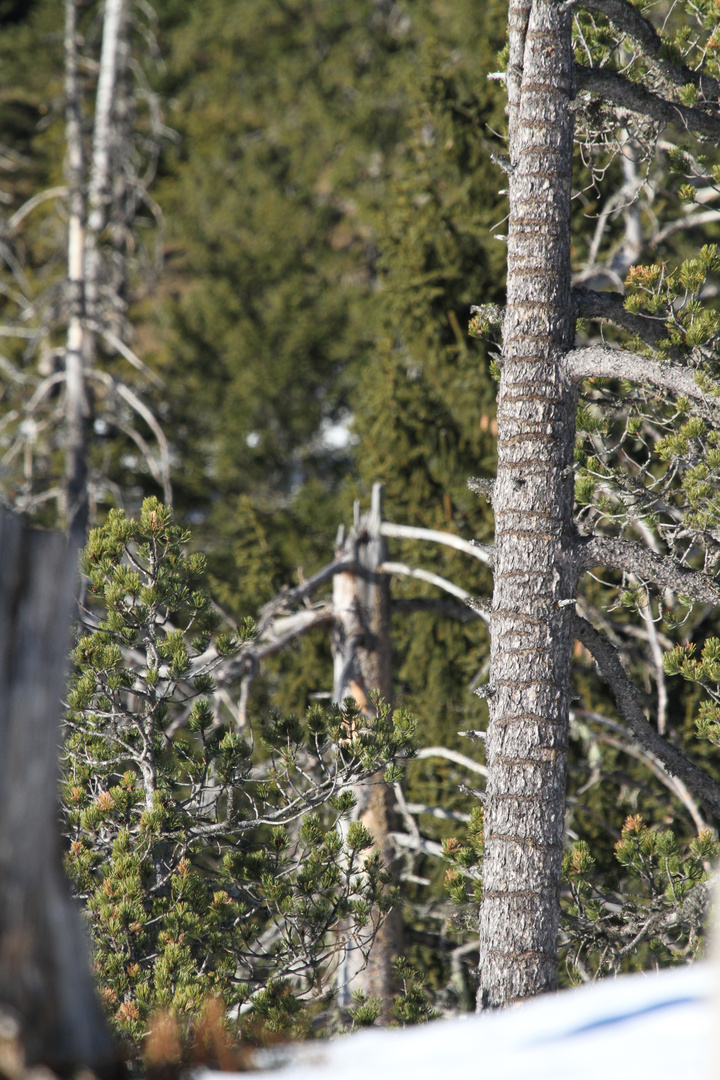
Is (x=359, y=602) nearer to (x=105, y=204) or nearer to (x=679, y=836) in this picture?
(x=679, y=836)

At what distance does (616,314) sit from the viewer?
445 centimetres

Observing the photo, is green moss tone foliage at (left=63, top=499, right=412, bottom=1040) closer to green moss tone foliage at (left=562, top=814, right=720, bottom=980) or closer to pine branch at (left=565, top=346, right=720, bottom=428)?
green moss tone foliage at (left=562, top=814, right=720, bottom=980)

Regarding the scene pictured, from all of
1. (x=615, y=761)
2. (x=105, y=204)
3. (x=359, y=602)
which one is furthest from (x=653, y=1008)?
(x=105, y=204)

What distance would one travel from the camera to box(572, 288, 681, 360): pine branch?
441 cm

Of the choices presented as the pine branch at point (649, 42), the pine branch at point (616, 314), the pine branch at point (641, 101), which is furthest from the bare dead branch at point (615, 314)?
the pine branch at point (649, 42)

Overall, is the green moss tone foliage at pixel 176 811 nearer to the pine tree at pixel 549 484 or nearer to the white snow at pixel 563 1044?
the pine tree at pixel 549 484

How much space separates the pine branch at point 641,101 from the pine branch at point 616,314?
0.90 metres

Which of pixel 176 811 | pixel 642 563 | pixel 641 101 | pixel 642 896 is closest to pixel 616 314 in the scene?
pixel 641 101

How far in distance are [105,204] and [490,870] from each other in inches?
334

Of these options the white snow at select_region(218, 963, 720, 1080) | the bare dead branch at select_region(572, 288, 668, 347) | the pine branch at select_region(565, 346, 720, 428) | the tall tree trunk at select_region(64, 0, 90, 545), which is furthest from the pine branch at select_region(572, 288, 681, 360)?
the tall tree trunk at select_region(64, 0, 90, 545)

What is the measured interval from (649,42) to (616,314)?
141cm

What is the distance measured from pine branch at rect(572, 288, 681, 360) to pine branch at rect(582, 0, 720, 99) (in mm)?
1180

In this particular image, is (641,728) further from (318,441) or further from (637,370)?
(318,441)

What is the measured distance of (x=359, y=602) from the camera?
6.88 metres
